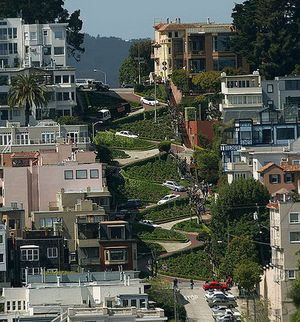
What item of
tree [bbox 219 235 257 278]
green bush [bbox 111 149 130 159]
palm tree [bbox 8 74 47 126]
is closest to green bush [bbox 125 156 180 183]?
green bush [bbox 111 149 130 159]

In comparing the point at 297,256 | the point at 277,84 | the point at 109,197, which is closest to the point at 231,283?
the point at 297,256

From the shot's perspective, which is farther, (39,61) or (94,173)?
(39,61)

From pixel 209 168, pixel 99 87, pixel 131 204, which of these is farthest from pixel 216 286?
pixel 99 87

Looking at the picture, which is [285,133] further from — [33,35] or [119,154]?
[33,35]

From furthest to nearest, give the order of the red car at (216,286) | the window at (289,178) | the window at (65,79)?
the window at (65,79) < the window at (289,178) < the red car at (216,286)

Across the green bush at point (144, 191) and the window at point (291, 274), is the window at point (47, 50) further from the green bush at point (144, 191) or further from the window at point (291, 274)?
the window at point (291, 274)

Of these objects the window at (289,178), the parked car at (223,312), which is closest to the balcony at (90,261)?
the parked car at (223,312)
